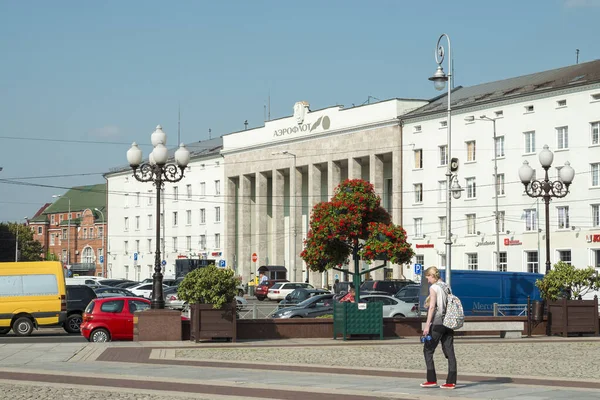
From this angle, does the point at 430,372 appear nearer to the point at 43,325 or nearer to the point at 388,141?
the point at 43,325

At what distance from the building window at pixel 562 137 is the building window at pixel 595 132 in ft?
6.51

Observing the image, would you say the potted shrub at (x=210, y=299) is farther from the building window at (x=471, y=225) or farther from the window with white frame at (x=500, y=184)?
the building window at (x=471, y=225)

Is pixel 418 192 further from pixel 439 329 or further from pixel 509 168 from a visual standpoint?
pixel 439 329

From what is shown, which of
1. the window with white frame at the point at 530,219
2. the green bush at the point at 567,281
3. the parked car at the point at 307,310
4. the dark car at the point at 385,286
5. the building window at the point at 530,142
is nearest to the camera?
the green bush at the point at 567,281

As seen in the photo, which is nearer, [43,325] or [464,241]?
[43,325]

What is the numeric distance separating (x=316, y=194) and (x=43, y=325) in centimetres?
5559

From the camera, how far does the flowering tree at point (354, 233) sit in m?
31.5

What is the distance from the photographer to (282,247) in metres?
94.8

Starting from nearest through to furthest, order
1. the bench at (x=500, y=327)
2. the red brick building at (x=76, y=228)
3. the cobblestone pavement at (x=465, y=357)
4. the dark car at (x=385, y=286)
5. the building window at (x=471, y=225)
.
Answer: the cobblestone pavement at (x=465, y=357)
the bench at (x=500, y=327)
the dark car at (x=385, y=286)
the building window at (x=471, y=225)
the red brick building at (x=76, y=228)

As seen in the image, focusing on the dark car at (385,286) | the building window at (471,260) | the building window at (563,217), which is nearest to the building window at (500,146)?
the building window at (563,217)

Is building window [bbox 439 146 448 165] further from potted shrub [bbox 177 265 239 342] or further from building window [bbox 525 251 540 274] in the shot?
potted shrub [bbox 177 265 239 342]

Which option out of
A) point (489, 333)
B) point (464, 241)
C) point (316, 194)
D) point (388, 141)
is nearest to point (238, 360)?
point (489, 333)

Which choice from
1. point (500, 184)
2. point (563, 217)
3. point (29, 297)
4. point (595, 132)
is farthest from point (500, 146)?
point (29, 297)

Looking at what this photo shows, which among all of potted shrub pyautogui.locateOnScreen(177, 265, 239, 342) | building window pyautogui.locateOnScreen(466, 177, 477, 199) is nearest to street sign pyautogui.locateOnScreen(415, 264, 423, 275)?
building window pyautogui.locateOnScreen(466, 177, 477, 199)
